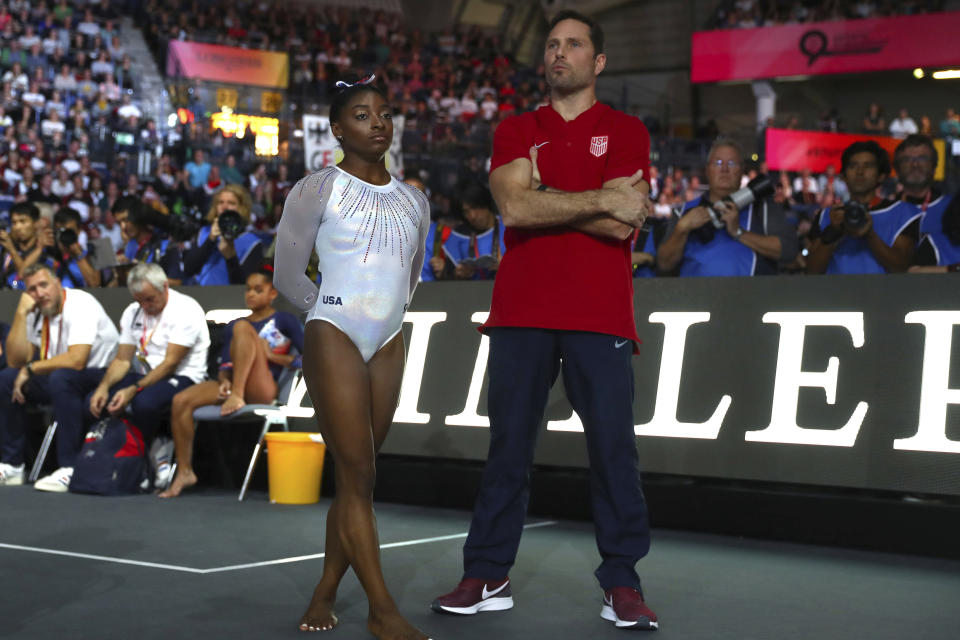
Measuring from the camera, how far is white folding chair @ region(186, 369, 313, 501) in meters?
7.83

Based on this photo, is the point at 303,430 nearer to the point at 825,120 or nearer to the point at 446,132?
the point at 446,132

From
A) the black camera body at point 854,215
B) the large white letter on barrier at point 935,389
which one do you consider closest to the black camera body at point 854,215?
the black camera body at point 854,215

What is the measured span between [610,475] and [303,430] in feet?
13.8

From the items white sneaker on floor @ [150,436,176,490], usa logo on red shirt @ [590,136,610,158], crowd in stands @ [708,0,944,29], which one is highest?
crowd in stands @ [708,0,944,29]

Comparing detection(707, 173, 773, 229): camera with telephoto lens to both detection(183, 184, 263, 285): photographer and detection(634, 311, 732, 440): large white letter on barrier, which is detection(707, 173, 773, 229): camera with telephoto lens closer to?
detection(634, 311, 732, 440): large white letter on barrier

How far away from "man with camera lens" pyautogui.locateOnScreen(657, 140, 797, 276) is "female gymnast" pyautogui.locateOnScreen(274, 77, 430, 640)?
289cm

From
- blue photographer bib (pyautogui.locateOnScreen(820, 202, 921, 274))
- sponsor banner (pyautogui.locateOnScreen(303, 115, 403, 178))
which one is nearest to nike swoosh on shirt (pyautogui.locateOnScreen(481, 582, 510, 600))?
blue photographer bib (pyautogui.locateOnScreen(820, 202, 921, 274))

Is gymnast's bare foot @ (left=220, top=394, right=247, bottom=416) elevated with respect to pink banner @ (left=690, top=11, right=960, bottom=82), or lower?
lower

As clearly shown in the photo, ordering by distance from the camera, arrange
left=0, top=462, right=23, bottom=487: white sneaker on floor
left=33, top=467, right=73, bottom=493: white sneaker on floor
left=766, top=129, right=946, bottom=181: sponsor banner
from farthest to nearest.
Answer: left=766, top=129, right=946, bottom=181: sponsor banner < left=0, top=462, right=23, bottom=487: white sneaker on floor < left=33, top=467, right=73, bottom=493: white sneaker on floor

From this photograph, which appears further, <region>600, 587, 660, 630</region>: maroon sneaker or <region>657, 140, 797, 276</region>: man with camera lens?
<region>657, 140, 797, 276</region>: man with camera lens

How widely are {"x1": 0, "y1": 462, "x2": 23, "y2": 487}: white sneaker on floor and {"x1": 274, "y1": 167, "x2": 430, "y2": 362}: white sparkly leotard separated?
18.1 ft

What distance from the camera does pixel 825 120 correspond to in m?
28.6

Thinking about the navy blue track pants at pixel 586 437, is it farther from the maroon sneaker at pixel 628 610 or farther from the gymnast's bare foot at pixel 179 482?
the gymnast's bare foot at pixel 179 482

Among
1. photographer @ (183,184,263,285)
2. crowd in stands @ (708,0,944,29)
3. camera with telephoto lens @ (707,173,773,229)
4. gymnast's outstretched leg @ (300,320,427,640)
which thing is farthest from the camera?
crowd in stands @ (708,0,944,29)
